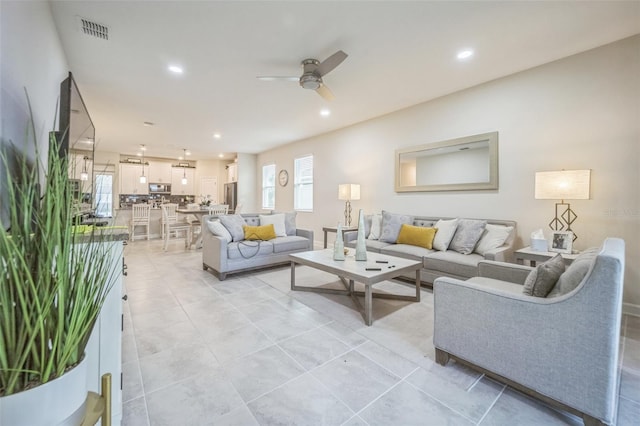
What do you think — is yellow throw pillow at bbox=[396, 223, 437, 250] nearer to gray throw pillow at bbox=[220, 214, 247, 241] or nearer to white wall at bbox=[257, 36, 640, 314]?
white wall at bbox=[257, 36, 640, 314]

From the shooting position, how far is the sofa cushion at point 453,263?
9.62ft

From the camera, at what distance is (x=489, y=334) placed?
5.21ft

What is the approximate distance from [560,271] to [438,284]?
0.69 meters

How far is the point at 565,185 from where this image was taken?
2.63m

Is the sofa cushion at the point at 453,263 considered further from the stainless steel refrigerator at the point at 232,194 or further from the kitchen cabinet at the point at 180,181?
the kitchen cabinet at the point at 180,181

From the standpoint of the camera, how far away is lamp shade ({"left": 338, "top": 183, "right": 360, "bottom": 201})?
16.4 ft

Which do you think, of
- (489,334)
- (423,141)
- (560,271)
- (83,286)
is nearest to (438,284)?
(489,334)

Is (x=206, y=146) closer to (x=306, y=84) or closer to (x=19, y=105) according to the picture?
(x=306, y=84)

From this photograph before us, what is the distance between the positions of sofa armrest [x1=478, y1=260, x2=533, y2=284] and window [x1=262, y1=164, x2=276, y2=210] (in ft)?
21.0

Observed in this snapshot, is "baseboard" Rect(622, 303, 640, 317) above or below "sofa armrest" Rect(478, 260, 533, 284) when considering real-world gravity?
below

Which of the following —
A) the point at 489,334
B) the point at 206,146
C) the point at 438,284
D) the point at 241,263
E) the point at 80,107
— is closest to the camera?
the point at 489,334

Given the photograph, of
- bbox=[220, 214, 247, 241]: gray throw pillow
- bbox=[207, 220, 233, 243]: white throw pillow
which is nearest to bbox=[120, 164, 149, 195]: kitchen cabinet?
bbox=[220, 214, 247, 241]: gray throw pillow

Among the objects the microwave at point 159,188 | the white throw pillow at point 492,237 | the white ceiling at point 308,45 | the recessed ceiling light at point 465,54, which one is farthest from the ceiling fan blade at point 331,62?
the microwave at point 159,188

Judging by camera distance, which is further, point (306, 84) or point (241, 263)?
point (241, 263)
